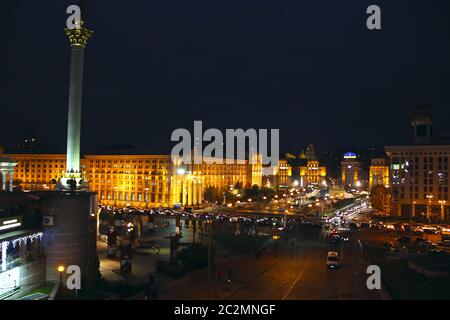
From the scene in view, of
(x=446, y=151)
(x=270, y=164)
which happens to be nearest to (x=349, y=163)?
(x=270, y=164)

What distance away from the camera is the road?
21.5 metres

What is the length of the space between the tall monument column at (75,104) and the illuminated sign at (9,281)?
13.4 meters

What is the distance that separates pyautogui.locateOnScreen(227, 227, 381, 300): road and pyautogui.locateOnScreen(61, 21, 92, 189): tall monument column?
53.2ft

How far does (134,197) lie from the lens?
8556 cm

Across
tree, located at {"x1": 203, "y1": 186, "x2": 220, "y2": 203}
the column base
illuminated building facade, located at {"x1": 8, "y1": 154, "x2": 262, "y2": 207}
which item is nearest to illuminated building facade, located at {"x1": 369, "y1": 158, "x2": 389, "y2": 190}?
illuminated building facade, located at {"x1": 8, "y1": 154, "x2": 262, "y2": 207}

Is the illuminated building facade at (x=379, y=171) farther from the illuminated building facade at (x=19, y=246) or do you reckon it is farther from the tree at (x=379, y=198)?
the illuminated building facade at (x=19, y=246)

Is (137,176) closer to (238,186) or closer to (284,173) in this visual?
(238,186)

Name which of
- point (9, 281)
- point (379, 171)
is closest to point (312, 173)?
point (379, 171)

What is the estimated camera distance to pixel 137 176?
85875mm

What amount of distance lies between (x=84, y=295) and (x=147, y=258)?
10.1 metres

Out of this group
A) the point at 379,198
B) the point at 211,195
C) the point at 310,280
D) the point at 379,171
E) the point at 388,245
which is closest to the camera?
the point at 310,280

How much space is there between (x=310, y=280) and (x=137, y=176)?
64397mm

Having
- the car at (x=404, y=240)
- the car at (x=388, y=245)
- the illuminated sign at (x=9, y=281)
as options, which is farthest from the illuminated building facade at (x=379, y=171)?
the illuminated sign at (x=9, y=281)

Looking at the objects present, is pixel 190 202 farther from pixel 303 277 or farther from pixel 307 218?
pixel 303 277
